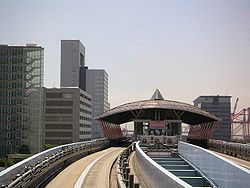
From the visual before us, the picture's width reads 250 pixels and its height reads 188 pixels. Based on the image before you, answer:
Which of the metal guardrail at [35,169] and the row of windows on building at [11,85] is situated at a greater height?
→ the row of windows on building at [11,85]

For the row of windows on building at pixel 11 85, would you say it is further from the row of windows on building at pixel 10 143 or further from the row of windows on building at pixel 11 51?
the row of windows on building at pixel 10 143

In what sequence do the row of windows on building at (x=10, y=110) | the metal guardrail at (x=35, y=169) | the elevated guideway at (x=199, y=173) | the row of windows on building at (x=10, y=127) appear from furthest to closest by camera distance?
the row of windows on building at (x=10, y=110) → the row of windows on building at (x=10, y=127) → the metal guardrail at (x=35, y=169) → the elevated guideway at (x=199, y=173)

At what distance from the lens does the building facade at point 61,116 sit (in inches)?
5979

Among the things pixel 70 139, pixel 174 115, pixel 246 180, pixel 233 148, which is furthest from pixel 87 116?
pixel 246 180

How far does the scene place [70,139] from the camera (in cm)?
15262

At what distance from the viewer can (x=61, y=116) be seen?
6043 inches

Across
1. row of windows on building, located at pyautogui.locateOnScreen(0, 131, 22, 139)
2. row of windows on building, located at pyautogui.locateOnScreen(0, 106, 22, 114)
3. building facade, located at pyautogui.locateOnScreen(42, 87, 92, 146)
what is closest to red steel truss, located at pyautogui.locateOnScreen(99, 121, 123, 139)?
row of windows on building, located at pyautogui.locateOnScreen(0, 131, 22, 139)

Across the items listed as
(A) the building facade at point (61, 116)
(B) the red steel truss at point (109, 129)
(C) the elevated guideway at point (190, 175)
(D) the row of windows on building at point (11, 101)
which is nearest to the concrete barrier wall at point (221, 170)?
(C) the elevated guideway at point (190, 175)

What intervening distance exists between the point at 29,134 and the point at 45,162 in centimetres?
9321

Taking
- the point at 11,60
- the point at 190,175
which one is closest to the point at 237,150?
the point at 190,175

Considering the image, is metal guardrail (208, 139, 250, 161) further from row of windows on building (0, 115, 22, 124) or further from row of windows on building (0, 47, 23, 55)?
row of windows on building (0, 47, 23, 55)

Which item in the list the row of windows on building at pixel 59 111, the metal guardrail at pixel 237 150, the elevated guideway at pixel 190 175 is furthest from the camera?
the row of windows on building at pixel 59 111

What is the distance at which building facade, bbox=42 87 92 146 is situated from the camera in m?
152

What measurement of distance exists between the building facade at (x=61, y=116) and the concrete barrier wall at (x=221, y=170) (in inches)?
4741
